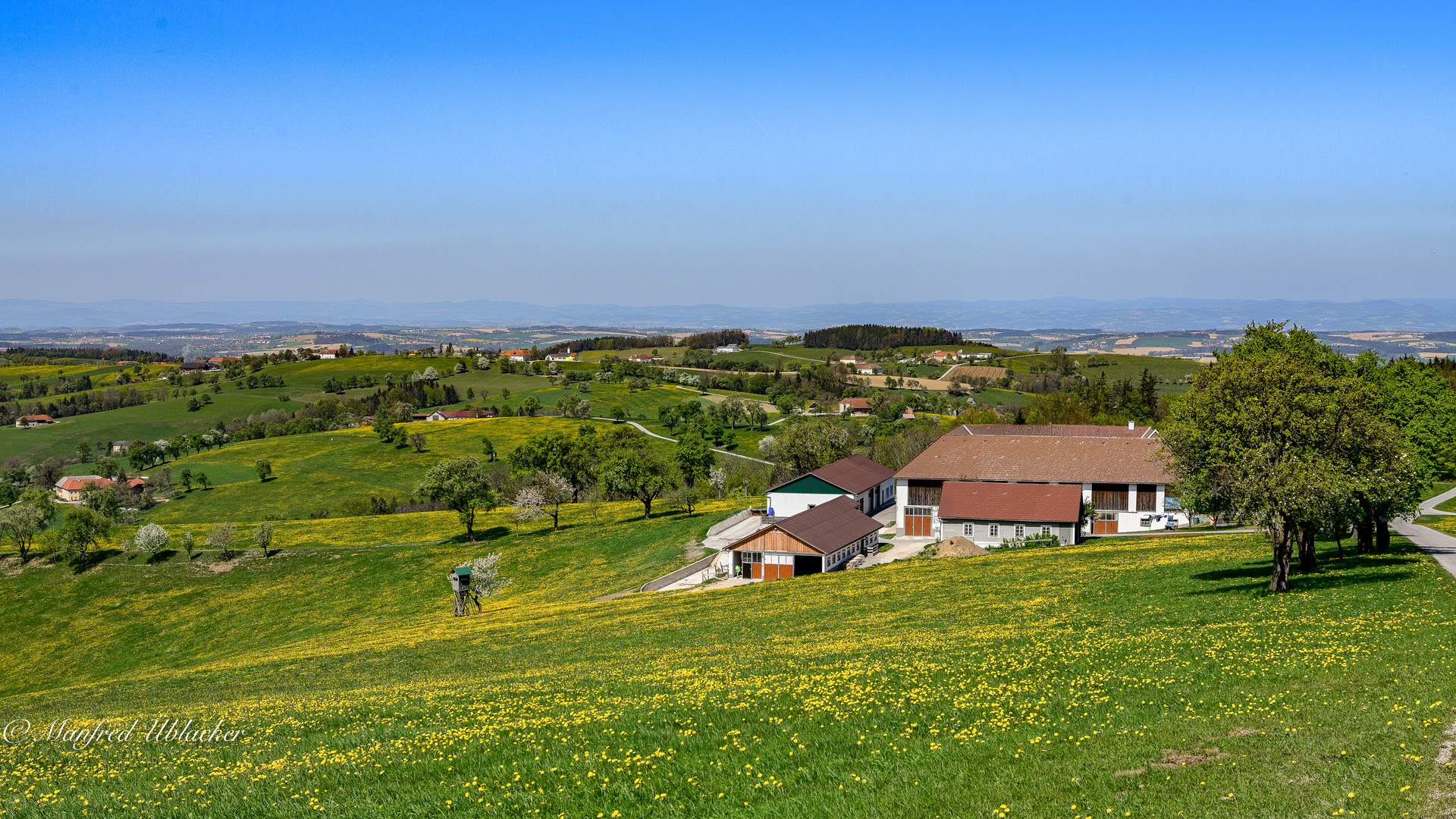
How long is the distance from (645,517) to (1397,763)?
83.7m

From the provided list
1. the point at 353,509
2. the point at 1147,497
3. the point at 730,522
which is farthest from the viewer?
the point at 353,509

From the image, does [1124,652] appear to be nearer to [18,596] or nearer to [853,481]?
[853,481]

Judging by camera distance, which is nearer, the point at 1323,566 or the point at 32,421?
the point at 1323,566

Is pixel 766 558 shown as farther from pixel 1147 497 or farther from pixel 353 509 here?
pixel 353 509

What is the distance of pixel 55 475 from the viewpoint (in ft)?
484

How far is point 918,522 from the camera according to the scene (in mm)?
79250

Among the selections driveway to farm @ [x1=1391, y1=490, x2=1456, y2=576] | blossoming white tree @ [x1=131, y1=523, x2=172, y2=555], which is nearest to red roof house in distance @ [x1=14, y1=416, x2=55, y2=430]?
blossoming white tree @ [x1=131, y1=523, x2=172, y2=555]

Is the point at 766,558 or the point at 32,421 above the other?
the point at 766,558

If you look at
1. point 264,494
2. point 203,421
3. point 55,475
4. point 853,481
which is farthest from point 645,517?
point 203,421

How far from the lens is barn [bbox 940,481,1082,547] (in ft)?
228

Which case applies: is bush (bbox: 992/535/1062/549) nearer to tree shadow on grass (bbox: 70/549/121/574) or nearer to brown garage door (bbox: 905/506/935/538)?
brown garage door (bbox: 905/506/935/538)

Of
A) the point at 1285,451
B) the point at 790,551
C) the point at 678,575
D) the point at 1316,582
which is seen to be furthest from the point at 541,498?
the point at 1316,582

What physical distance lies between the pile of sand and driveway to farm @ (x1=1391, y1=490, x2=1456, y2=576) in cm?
2557

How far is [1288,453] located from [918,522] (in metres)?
45.9
